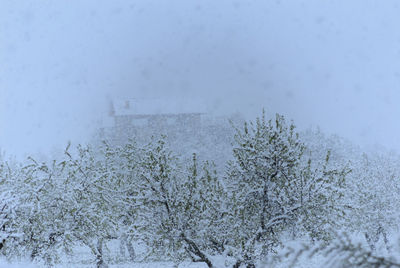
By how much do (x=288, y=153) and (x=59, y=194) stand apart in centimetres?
898

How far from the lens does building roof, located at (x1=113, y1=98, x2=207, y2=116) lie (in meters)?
59.2

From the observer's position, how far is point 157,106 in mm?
61219

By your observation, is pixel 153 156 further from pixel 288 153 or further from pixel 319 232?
pixel 319 232

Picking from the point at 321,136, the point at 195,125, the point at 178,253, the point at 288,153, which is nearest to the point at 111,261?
the point at 178,253

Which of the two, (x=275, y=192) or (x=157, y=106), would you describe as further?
(x=157, y=106)

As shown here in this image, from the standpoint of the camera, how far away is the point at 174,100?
62562 mm

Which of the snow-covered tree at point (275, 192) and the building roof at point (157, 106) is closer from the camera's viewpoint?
the snow-covered tree at point (275, 192)

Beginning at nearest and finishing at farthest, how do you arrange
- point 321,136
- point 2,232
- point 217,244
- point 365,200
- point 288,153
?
point 2,232
point 288,153
point 217,244
point 365,200
point 321,136

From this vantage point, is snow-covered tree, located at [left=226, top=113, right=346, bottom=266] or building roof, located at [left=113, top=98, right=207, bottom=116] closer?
snow-covered tree, located at [left=226, top=113, right=346, bottom=266]

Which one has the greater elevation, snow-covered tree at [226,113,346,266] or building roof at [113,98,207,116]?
building roof at [113,98,207,116]

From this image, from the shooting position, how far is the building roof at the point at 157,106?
194 feet

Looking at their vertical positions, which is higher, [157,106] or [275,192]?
[157,106]

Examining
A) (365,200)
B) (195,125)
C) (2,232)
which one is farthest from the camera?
(195,125)

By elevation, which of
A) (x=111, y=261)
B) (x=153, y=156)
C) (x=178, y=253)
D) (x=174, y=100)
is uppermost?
(x=174, y=100)
